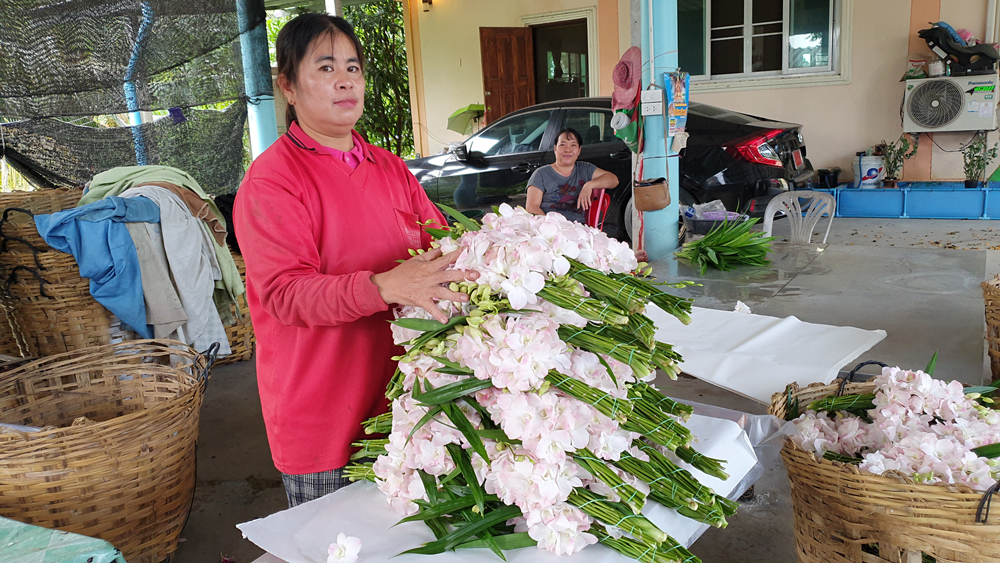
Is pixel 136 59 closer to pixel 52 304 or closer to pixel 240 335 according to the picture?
pixel 52 304

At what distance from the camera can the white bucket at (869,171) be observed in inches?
317

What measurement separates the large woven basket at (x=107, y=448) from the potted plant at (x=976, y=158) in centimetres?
818

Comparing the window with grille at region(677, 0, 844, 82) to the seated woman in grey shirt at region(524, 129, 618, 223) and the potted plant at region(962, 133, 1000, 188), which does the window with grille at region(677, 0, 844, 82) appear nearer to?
the potted plant at region(962, 133, 1000, 188)

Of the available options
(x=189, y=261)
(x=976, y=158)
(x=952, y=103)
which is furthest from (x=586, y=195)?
(x=976, y=158)

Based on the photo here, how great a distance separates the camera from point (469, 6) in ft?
36.0

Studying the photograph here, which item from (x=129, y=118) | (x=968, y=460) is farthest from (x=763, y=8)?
(x=968, y=460)

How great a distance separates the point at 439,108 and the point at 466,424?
11057mm

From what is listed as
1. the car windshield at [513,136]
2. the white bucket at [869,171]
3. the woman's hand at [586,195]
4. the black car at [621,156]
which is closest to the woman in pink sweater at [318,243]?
the woman's hand at [586,195]

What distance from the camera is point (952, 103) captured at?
25.2ft

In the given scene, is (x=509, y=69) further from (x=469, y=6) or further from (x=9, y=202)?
(x=9, y=202)

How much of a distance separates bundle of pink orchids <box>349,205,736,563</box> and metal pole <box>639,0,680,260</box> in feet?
12.6

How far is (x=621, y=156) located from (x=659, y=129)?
3.93 feet

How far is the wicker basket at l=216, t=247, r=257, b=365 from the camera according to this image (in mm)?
4480

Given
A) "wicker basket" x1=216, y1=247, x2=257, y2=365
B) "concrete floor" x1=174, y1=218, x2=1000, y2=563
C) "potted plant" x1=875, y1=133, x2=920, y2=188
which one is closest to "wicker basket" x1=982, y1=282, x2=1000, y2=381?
"concrete floor" x1=174, y1=218, x2=1000, y2=563
